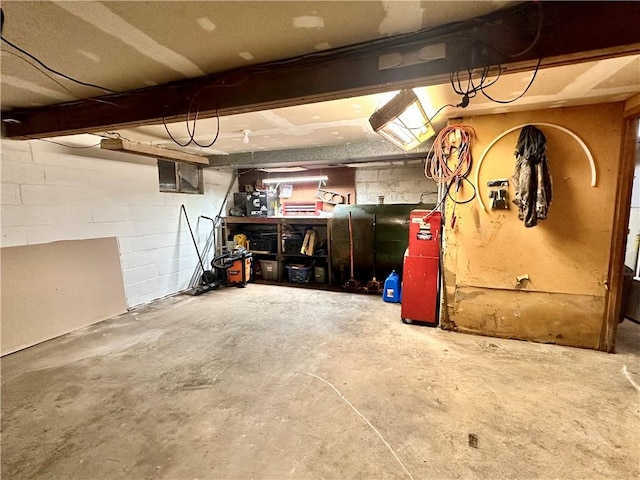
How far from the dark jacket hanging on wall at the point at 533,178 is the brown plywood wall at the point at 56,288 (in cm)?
474

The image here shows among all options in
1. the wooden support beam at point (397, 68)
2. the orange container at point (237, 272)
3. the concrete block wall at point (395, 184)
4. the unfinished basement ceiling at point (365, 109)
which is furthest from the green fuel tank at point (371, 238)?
the wooden support beam at point (397, 68)

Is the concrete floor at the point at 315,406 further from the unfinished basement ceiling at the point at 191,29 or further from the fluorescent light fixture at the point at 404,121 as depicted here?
the unfinished basement ceiling at the point at 191,29

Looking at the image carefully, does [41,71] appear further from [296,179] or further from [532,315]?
[532,315]

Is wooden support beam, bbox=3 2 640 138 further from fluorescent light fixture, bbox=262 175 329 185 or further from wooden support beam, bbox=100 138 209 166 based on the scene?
fluorescent light fixture, bbox=262 175 329 185

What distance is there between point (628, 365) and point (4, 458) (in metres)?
4.47

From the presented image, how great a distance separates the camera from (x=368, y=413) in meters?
1.89

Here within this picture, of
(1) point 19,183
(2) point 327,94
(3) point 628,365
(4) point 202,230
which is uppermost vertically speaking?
(2) point 327,94

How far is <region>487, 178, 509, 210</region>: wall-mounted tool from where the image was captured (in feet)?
9.30

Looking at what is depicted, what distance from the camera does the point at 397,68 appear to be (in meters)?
1.50

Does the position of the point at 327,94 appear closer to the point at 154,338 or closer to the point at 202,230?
the point at 154,338

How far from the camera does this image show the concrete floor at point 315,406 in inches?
60.2

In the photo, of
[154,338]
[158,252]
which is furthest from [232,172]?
[154,338]

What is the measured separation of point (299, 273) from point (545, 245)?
352 cm

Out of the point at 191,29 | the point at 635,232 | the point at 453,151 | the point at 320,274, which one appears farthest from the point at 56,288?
the point at 635,232
